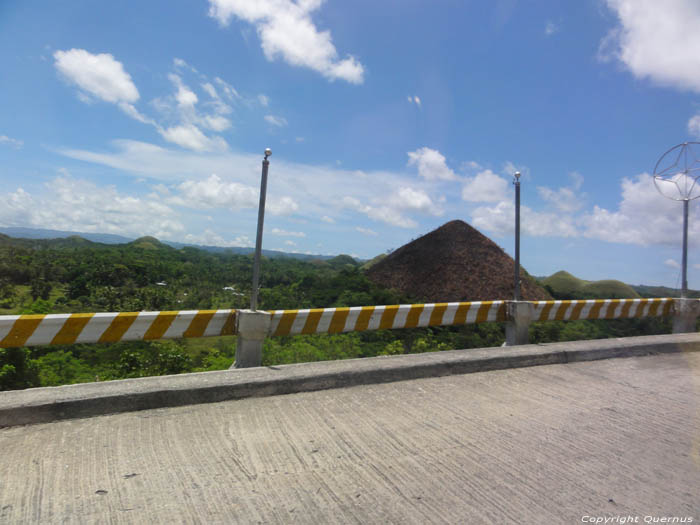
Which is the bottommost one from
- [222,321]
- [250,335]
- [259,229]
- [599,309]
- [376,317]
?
[250,335]

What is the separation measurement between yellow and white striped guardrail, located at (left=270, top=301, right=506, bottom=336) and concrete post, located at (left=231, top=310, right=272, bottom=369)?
133 mm

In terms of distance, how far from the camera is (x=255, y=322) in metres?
4.90

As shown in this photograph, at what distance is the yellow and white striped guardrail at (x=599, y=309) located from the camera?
7.39 meters

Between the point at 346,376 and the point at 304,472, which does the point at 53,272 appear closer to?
the point at 346,376

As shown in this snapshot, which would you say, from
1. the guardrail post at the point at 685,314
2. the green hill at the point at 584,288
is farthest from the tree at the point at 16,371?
the green hill at the point at 584,288

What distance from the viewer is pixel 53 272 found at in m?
8.81

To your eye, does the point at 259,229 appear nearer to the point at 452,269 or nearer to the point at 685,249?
the point at 685,249

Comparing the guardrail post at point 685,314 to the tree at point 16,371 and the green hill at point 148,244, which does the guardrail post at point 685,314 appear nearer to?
the tree at point 16,371

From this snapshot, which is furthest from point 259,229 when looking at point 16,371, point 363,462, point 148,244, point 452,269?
point 148,244

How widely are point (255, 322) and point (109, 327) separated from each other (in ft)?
4.65

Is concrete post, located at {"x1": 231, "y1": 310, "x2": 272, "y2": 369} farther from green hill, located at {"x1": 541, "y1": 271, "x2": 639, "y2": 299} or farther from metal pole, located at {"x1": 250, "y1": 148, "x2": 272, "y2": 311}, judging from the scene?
green hill, located at {"x1": 541, "y1": 271, "x2": 639, "y2": 299}

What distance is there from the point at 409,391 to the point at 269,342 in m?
3.03

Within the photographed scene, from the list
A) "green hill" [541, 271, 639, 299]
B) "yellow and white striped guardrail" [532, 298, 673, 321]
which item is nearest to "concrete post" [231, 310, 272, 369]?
"yellow and white striped guardrail" [532, 298, 673, 321]

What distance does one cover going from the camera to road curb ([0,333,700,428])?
11.6 feet
